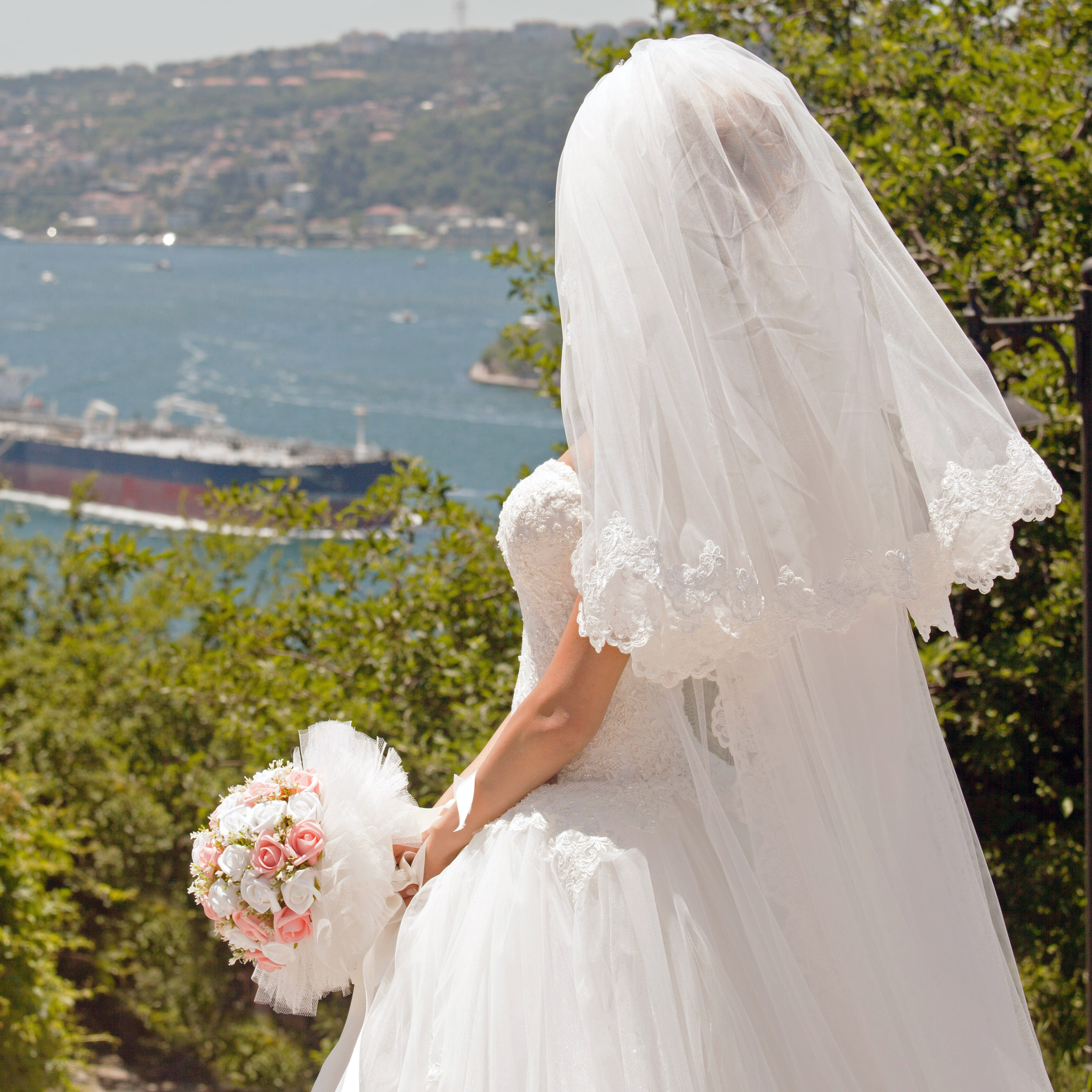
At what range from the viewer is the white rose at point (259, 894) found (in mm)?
1336

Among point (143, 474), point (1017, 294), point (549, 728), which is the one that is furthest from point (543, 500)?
point (143, 474)

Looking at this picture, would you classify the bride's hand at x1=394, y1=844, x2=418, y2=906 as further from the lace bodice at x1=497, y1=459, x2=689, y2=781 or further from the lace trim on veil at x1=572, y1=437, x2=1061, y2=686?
the lace trim on veil at x1=572, y1=437, x2=1061, y2=686

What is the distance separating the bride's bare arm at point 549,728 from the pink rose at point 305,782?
7.6 inches

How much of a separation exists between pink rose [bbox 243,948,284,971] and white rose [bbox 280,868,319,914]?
0.29ft

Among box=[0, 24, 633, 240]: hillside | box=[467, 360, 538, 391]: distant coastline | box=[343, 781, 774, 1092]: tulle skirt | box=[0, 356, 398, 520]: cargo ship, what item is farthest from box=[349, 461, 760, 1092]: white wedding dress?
box=[467, 360, 538, 391]: distant coastline

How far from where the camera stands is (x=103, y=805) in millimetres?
4824

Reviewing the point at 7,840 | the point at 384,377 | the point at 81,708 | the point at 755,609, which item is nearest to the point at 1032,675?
the point at 755,609

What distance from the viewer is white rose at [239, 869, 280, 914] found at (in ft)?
4.38

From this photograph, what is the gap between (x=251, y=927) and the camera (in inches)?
53.2

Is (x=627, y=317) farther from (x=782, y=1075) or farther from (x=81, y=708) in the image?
(x=81, y=708)

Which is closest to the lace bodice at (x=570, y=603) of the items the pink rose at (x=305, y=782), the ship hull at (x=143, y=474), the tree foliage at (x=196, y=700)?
the pink rose at (x=305, y=782)

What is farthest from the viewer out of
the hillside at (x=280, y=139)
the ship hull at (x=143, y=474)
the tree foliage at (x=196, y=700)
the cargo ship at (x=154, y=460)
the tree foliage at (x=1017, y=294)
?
the hillside at (x=280, y=139)

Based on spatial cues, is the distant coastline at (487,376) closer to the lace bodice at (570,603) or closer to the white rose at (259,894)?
the lace bodice at (570,603)

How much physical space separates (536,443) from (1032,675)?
1499 inches
